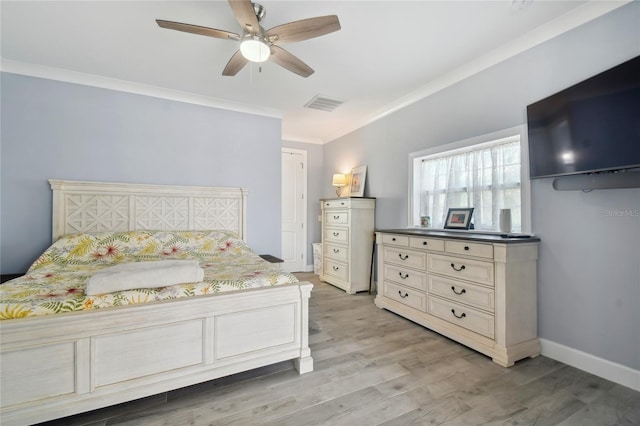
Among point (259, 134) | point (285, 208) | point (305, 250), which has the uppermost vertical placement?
point (259, 134)

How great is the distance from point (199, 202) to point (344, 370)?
2768 mm

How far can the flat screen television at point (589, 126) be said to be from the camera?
1.66m

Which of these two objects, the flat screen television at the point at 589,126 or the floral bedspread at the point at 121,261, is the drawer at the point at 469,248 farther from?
the floral bedspread at the point at 121,261

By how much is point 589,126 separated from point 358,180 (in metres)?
2.99

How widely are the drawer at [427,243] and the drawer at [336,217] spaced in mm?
1375

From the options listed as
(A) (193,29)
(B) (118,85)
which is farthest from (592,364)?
(B) (118,85)

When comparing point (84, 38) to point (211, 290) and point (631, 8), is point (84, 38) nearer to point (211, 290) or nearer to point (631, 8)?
point (211, 290)

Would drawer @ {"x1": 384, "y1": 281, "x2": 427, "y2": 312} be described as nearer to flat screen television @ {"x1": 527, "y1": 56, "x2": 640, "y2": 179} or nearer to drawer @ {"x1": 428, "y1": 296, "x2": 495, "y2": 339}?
drawer @ {"x1": 428, "y1": 296, "x2": 495, "y2": 339}

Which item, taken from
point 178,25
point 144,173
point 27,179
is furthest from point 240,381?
point 27,179

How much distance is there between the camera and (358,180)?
182 inches

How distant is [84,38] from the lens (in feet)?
8.18

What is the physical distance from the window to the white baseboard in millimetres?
962

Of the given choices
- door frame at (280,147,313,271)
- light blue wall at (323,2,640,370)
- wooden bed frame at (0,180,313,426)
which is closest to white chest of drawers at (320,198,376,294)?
door frame at (280,147,313,271)

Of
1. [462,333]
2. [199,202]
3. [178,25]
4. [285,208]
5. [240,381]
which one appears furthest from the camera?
[285,208]
